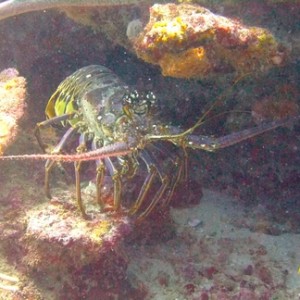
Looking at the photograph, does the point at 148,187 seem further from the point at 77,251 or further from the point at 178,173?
the point at 77,251

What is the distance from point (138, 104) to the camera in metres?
4.49

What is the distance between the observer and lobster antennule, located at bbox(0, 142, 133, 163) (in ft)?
9.50

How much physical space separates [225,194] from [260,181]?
0.50m

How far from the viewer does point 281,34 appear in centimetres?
364

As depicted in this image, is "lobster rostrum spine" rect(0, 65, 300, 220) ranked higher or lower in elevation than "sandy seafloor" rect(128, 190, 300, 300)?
higher

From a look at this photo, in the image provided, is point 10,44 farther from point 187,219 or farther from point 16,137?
point 187,219

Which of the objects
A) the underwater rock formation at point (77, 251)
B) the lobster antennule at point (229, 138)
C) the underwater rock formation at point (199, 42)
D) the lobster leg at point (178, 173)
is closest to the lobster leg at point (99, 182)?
the underwater rock formation at point (77, 251)

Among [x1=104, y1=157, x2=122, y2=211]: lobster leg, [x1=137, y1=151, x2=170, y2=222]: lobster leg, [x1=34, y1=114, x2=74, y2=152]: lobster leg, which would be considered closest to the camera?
[x1=104, y1=157, x2=122, y2=211]: lobster leg

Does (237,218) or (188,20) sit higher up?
(188,20)

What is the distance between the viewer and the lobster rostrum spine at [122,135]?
12.4 feet

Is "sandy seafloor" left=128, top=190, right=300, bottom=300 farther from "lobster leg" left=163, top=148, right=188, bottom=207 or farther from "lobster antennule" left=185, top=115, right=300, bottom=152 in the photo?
"lobster antennule" left=185, top=115, right=300, bottom=152

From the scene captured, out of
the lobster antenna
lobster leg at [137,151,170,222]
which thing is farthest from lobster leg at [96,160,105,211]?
the lobster antenna

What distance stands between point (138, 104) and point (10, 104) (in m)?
1.61

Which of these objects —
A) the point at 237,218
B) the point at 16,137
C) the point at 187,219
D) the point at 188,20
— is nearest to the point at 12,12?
the point at 16,137
